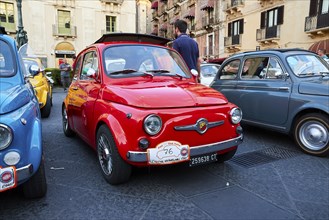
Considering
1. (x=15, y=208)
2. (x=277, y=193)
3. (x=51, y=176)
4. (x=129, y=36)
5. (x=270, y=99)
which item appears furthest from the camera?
(x=270, y=99)

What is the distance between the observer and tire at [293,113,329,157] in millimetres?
4258

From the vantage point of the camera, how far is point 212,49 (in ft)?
99.3

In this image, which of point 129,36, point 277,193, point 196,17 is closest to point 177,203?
point 277,193

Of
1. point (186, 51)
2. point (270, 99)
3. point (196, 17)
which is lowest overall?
point (270, 99)

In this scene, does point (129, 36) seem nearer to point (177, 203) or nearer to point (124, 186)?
point (124, 186)

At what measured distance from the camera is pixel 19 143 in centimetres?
248

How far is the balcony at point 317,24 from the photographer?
17.7 metres

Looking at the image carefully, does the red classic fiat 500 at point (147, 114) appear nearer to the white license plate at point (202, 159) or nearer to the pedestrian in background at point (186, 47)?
the white license plate at point (202, 159)

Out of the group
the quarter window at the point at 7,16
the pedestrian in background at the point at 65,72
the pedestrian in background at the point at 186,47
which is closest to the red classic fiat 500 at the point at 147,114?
the pedestrian in background at the point at 186,47

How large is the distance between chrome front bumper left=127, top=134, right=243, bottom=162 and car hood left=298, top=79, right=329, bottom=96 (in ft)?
5.55

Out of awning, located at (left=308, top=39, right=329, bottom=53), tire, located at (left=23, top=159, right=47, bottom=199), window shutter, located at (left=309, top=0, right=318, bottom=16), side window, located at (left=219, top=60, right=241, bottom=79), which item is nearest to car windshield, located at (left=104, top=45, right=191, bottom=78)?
tire, located at (left=23, top=159, right=47, bottom=199)

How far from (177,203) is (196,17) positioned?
32658 millimetres

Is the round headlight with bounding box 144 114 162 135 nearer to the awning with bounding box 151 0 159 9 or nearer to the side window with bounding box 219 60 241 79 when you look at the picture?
the side window with bounding box 219 60 241 79

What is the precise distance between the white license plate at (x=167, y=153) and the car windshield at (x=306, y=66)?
2.84 meters
